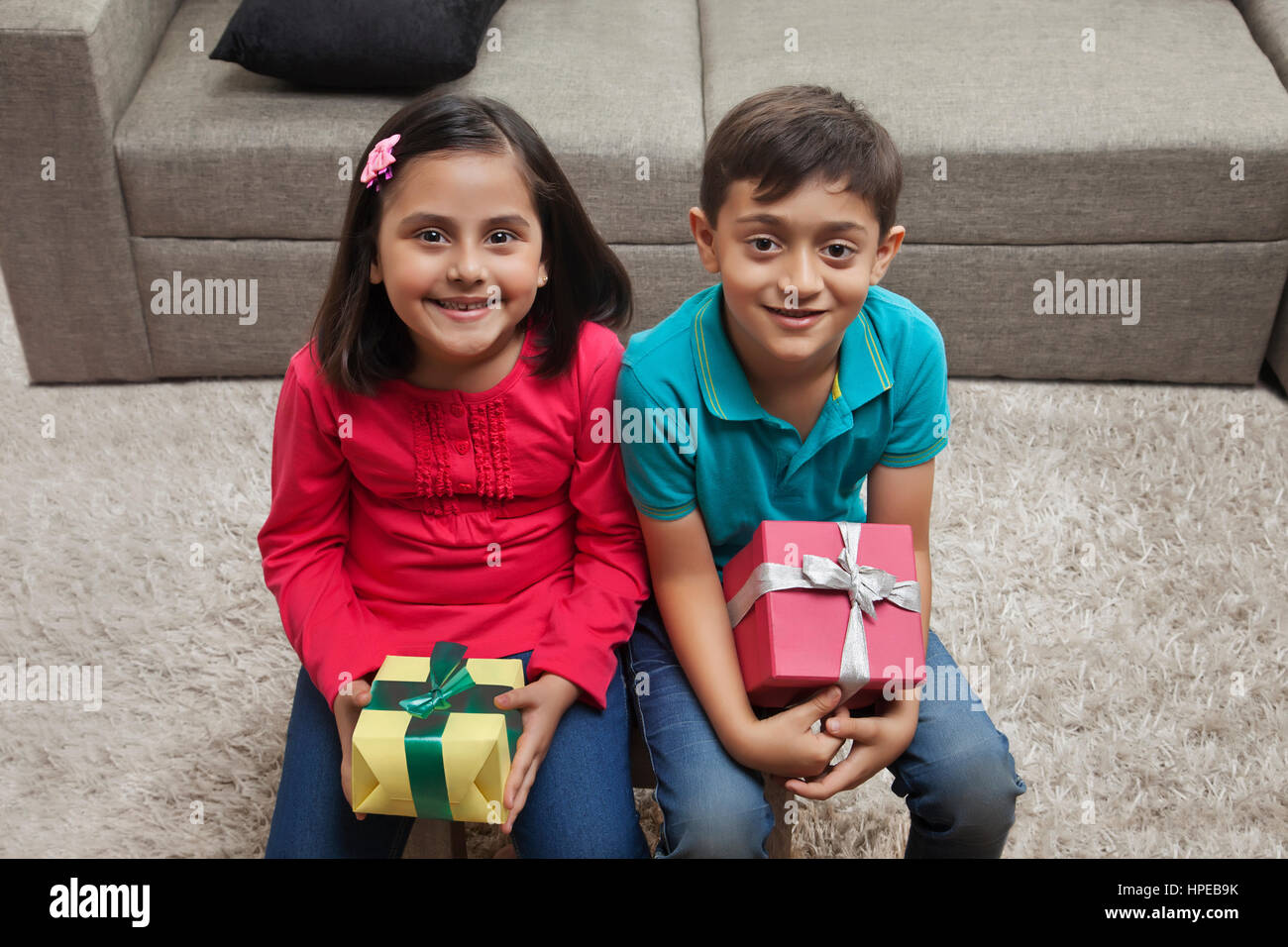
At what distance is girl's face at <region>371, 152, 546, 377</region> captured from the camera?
1.00m

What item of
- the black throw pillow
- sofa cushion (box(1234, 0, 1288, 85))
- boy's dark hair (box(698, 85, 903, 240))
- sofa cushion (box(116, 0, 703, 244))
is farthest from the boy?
sofa cushion (box(1234, 0, 1288, 85))

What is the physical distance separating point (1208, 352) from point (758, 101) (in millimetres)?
1373

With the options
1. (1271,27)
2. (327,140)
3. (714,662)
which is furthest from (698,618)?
(1271,27)

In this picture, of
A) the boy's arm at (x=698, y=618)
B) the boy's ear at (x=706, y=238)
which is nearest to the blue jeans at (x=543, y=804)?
the boy's arm at (x=698, y=618)

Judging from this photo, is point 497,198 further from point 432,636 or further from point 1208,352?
point 1208,352

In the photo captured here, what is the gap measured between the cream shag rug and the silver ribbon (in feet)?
1.44

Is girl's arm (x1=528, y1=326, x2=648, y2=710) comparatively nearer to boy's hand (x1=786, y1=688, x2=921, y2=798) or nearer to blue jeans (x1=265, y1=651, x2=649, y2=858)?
blue jeans (x1=265, y1=651, x2=649, y2=858)

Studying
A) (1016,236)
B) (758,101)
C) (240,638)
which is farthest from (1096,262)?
(240,638)

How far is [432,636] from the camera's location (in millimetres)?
1151

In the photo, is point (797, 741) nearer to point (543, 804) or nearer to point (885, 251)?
point (543, 804)

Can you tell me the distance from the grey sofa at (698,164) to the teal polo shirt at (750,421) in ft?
2.90

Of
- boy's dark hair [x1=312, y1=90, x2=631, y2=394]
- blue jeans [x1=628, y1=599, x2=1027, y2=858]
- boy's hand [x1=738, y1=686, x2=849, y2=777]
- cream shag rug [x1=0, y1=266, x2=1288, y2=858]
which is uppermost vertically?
boy's dark hair [x1=312, y1=90, x2=631, y2=394]

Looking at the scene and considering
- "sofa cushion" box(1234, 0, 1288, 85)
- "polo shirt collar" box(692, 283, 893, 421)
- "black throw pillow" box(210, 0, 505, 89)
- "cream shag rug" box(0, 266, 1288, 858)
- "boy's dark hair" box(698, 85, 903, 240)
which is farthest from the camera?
"sofa cushion" box(1234, 0, 1288, 85)
